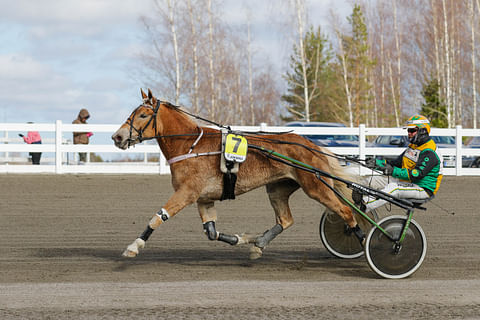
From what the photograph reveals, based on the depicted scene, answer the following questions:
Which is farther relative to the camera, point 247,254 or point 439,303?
point 247,254

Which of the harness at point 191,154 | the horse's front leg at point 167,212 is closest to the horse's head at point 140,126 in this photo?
the harness at point 191,154

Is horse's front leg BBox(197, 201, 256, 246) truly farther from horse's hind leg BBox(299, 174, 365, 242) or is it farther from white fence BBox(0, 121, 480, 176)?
white fence BBox(0, 121, 480, 176)

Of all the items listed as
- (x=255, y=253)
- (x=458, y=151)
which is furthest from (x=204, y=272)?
(x=458, y=151)

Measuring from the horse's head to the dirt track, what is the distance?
1356mm

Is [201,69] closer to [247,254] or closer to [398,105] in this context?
[398,105]

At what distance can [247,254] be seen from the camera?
27.1 ft

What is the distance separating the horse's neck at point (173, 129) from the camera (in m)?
7.27

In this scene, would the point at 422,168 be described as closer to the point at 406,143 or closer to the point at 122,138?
Result: the point at 122,138

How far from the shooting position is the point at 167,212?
686 centimetres

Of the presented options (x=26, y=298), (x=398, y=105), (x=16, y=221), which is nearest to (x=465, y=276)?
(x=26, y=298)

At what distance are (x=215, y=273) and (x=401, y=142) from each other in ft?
49.8

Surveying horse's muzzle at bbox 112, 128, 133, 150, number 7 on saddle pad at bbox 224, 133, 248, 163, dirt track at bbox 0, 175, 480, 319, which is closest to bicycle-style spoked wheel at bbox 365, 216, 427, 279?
dirt track at bbox 0, 175, 480, 319

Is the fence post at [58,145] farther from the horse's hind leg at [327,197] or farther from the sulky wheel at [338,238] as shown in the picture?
the horse's hind leg at [327,197]

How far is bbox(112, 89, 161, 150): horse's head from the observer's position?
281 inches
